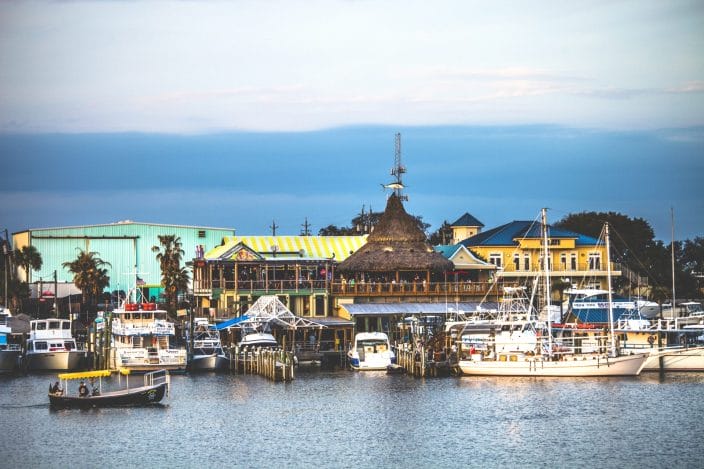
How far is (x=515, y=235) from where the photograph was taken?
129 m

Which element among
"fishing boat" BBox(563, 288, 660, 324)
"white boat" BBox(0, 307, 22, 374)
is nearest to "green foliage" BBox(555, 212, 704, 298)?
"fishing boat" BBox(563, 288, 660, 324)

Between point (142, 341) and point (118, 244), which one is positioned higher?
point (118, 244)

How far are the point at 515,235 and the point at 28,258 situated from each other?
49205 millimetres

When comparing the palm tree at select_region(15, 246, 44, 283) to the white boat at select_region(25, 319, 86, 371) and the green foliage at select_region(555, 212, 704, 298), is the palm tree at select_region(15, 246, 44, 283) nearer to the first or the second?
the white boat at select_region(25, 319, 86, 371)

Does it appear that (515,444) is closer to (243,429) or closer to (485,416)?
(485,416)

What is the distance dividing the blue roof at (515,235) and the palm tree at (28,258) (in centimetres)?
Result: 4353

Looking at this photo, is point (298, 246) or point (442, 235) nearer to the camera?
point (298, 246)

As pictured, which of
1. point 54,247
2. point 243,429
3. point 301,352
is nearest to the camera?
point 243,429

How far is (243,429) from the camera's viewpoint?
6562cm

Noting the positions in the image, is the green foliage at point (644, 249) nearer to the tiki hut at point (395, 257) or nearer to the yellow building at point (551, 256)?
the yellow building at point (551, 256)

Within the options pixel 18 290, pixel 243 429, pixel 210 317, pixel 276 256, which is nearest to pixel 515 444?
pixel 243 429

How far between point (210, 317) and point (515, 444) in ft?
158

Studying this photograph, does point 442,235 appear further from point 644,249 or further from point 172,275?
point 172,275

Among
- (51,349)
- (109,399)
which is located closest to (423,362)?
(109,399)
